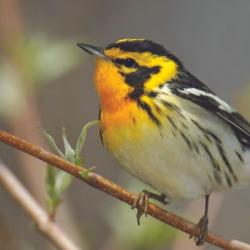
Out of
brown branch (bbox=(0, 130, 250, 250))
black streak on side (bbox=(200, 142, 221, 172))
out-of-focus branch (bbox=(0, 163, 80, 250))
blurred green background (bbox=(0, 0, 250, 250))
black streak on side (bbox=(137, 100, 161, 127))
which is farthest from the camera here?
blurred green background (bbox=(0, 0, 250, 250))

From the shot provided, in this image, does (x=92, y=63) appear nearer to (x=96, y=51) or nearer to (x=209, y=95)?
(x=209, y=95)

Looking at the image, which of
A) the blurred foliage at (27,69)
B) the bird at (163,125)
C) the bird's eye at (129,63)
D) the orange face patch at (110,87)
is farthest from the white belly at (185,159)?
the blurred foliage at (27,69)

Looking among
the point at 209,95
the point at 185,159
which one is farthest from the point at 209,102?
the point at 185,159

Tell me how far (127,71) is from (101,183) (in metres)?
0.86

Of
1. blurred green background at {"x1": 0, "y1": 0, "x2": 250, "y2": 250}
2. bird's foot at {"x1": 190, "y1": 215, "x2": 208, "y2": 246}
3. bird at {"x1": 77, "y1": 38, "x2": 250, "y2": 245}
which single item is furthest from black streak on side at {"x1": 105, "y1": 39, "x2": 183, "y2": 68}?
blurred green background at {"x1": 0, "y1": 0, "x2": 250, "y2": 250}

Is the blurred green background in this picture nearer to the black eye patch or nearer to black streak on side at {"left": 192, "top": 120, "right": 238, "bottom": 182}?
black streak on side at {"left": 192, "top": 120, "right": 238, "bottom": 182}

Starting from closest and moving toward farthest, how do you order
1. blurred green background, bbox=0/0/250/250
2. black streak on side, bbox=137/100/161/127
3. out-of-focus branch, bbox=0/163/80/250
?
Answer: out-of-focus branch, bbox=0/163/80/250 < black streak on side, bbox=137/100/161/127 < blurred green background, bbox=0/0/250/250

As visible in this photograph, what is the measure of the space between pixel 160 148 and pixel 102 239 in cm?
256

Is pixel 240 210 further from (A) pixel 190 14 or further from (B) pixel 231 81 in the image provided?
(A) pixel 190 14

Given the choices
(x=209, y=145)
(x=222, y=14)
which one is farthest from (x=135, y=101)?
(x=222, y=14)

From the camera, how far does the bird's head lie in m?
3.43

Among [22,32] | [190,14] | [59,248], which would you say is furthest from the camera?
[190,14]

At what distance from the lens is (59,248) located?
3.00m

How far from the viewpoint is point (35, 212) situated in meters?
3.10
